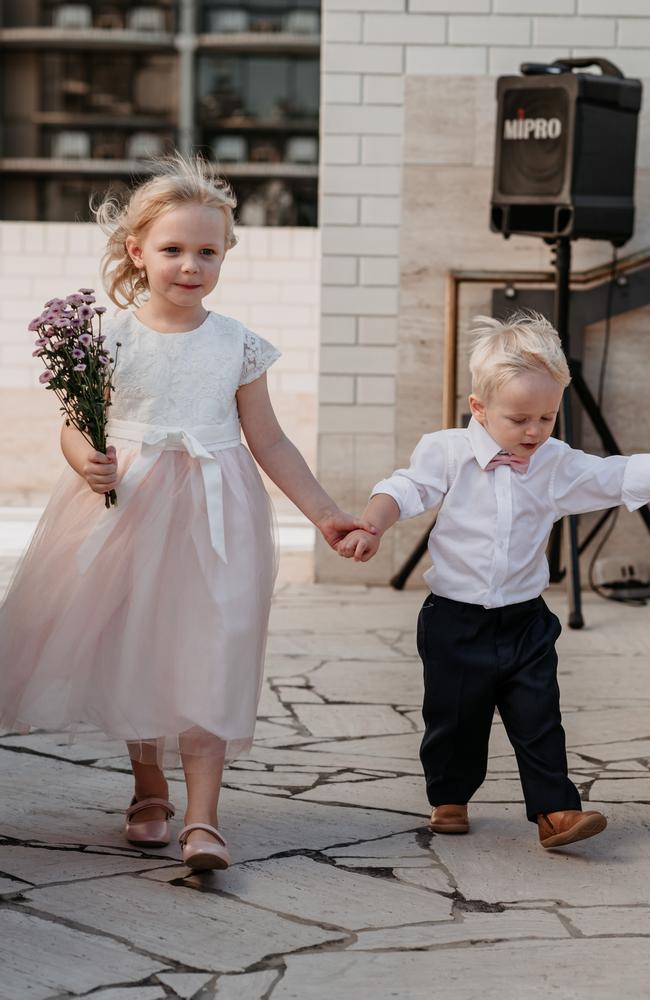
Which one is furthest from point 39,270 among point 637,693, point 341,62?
point 637,693

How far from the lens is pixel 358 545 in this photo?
8.53 ft

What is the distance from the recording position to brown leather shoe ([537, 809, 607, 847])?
2523 millimetres

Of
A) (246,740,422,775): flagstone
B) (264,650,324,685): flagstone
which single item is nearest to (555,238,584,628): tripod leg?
(264,650,324,685): flagstone

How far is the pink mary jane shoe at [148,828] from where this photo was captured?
260 cm

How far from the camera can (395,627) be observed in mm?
4848

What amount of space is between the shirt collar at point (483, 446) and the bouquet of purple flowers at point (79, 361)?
656 millimetres

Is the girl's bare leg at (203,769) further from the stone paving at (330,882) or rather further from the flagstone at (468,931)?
the flagstone at (468,931)

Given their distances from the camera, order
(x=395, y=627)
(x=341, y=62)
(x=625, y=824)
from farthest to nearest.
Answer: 1. (x=341, y=62)
2. (x=395, y=627)
3. (x=625, y=824)

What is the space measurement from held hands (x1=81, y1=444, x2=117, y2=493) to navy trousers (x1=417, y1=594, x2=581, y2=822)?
25.4 inches

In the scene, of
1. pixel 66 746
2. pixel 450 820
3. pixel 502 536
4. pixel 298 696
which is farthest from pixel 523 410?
pixel 298 696

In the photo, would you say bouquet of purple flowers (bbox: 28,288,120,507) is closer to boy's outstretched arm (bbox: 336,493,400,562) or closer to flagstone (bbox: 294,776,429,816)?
boy's outstretched arm (bbox: 336,493,400,562)

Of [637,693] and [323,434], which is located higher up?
[323,434]

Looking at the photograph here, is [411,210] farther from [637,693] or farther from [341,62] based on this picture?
[637,693]

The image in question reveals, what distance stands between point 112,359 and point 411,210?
124 inches
